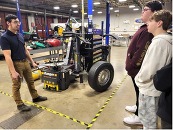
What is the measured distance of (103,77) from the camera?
3.34 m

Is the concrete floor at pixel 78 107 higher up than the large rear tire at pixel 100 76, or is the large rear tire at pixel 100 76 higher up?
the large rear tire at pixel 100 76

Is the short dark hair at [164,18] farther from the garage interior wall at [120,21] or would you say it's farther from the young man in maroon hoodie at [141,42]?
the garage interior wall at [120,21]

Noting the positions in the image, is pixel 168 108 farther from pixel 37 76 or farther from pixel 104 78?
pixel 37 76

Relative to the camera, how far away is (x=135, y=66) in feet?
6.03

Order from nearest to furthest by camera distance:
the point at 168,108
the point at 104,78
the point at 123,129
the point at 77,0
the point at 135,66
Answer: the point at 168,108, the point at 135,66, the point at 123,129, the point at 104,78, the point at 77,0

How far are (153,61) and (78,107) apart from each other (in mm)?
1806

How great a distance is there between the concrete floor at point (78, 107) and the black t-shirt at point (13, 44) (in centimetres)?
100

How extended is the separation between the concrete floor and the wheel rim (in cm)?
24

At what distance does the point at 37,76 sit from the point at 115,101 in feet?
7.99

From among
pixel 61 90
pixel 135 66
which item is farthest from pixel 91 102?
pixel 135 66

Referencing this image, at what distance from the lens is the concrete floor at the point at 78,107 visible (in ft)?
7.23

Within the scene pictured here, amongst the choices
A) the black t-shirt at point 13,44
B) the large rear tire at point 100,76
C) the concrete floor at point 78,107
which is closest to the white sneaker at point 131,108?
the concrete floor at point 78,107

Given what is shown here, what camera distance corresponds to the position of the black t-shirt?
2217mm

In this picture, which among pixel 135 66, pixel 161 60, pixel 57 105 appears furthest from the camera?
pixel 57 105
